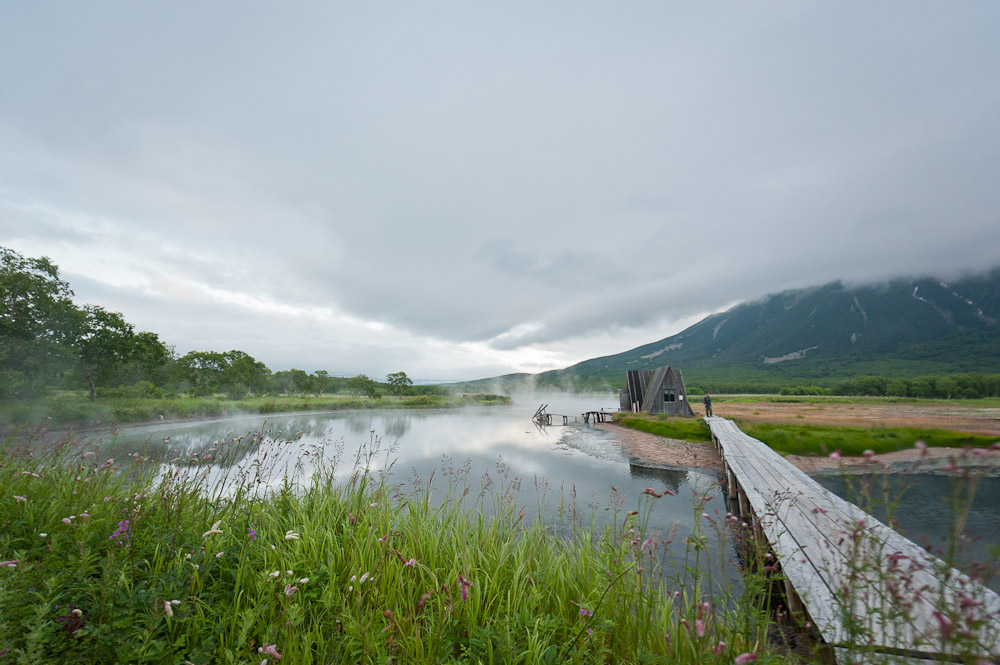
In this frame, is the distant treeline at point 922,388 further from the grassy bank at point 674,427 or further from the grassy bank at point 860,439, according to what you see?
the grassy bank at point 674,427

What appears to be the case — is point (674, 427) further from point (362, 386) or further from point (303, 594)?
point (362, 386)

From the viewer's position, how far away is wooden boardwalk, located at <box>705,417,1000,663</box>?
54.9 inches

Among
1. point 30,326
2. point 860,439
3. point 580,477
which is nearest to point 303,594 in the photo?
point 580,477

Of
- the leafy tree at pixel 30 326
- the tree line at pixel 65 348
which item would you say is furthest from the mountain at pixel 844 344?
the leafy tree at pixel 30 326

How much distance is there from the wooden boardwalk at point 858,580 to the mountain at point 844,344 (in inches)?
3580

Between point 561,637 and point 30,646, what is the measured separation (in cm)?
325

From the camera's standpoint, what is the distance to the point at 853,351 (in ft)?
421

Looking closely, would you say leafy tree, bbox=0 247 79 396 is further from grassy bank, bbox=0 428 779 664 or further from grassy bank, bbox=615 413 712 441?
grassy bank, bbox=615 413 712 441

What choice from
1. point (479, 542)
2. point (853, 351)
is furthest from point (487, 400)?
point (853, 351)

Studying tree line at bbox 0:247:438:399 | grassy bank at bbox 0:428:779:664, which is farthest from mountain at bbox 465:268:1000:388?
grassy bank at bbox 0:428:779:664

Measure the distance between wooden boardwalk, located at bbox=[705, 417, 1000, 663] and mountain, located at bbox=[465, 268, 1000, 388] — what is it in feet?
298

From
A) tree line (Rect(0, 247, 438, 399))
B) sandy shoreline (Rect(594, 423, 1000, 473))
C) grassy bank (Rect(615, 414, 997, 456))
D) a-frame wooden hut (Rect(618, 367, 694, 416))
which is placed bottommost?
sandy shoreline (Rect(594, 423, 1000, 473))

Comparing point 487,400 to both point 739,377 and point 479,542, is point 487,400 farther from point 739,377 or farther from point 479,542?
point 739,377

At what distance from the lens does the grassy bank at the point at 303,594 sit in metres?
2.27
